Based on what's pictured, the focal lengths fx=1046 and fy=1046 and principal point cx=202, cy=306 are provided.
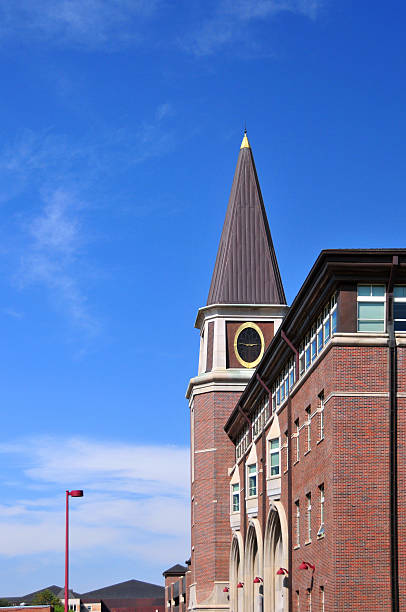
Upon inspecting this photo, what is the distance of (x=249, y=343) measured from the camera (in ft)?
219

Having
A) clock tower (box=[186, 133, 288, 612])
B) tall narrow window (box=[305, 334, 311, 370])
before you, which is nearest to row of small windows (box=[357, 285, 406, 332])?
tall narrow window (box=[305, 334, 311, 370])

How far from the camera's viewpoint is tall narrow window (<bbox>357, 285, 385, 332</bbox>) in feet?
97.8

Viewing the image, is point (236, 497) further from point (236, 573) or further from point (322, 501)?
point (322, 501)

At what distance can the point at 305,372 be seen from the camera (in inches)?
1361

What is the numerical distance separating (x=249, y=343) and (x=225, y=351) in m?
1.66

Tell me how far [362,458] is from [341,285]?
16.1ft

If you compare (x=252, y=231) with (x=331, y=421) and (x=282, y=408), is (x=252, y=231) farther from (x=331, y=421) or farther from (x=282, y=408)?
(x=331, y=421)

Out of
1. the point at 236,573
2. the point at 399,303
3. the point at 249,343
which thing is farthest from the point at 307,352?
the point at 249,343

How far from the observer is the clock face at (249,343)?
6656 centimetres

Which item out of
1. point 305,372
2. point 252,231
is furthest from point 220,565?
point 305,372

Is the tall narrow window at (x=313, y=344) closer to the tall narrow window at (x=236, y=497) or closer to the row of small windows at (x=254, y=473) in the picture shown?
the row of small windows at (x=254, y=473)

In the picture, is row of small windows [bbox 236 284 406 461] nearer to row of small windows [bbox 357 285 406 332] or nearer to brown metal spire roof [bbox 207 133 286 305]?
row of small windows [bbox 357 285 406 332]

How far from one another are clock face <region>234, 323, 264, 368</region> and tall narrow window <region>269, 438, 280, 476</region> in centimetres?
2467

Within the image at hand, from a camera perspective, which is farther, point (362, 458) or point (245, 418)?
point (245, 418)
